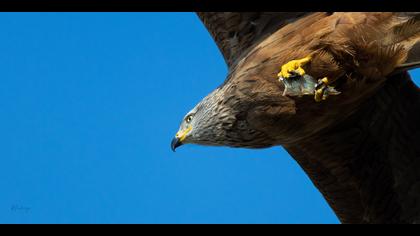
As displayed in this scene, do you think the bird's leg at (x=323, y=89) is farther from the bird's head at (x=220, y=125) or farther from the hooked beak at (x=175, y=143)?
the hooked beak at (x=175, y=143)

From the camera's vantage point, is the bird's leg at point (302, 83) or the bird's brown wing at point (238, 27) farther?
the bird's brown wing at point (238, 27)

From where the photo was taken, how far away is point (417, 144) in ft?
25.5

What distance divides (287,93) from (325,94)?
0.35m

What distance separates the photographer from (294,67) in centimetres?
626

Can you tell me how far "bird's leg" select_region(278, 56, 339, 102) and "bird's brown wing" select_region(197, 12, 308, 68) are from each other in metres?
0.94

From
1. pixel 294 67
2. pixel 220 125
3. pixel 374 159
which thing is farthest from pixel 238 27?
pixel 374 159

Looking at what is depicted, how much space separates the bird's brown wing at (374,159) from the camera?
754 cm

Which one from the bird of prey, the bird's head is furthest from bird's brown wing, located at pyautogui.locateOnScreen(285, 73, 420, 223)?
the bird's head

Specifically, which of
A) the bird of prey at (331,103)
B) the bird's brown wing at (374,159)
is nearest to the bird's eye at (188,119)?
the bird of prey at (331,103)

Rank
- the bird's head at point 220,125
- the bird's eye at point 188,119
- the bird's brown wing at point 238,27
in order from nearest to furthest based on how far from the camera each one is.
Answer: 1. the bird's head at point 220,125
2. the bird's brown wing at point 238,27
3. the bird's eye at point 188,119

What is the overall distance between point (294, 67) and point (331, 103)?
56 centimetres

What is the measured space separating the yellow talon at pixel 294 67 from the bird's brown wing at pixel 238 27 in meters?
0.89
